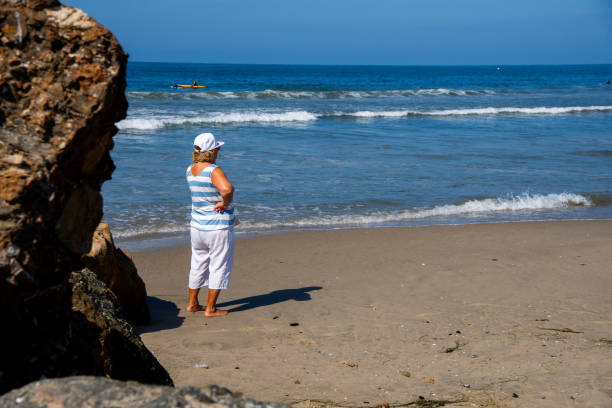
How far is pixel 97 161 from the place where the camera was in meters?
2.35

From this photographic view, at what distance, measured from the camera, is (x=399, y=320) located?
5.26 metres

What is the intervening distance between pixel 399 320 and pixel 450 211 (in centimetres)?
519

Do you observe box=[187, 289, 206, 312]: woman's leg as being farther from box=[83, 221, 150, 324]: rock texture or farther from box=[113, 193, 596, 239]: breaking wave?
box=[113, 193, 596, 239]: breaking wave

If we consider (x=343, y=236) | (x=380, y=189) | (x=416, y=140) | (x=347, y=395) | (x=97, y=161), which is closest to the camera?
(x=97, y=161)

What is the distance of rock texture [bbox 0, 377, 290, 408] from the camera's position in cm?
170

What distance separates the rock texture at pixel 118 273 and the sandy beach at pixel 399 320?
0.18 metres

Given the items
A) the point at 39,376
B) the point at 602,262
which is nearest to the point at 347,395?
the point at 39,376

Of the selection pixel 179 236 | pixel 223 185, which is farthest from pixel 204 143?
pixel 179 236

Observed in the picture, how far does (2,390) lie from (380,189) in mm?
9563

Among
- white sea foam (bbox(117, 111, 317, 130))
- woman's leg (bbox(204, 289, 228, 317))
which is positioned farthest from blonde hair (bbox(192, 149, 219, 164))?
white sea foam (bbox(117, 111, 317, 130))

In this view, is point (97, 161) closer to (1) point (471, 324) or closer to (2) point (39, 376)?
(2) point (39, 376)

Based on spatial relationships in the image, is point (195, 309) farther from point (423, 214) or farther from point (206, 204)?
point (423, 214)

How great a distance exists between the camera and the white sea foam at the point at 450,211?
9.10 m

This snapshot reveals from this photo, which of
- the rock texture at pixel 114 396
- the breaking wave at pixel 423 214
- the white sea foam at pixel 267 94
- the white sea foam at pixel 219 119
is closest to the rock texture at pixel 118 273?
the rock texture at pixel 114 396
